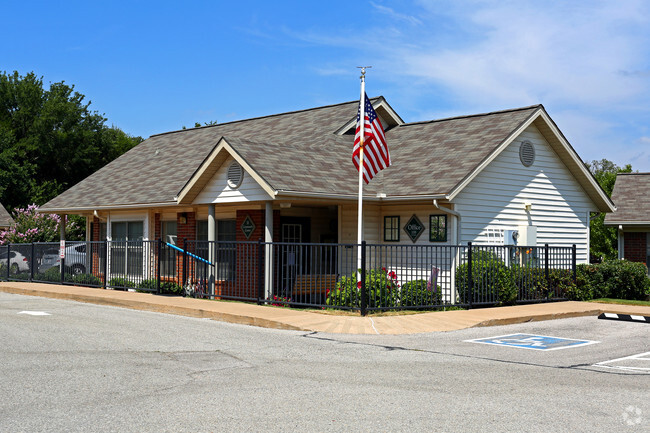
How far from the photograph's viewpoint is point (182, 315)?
16562 mm

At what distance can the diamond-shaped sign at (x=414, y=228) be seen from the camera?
64.0 ft

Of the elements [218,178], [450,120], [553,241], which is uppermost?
[450,120]

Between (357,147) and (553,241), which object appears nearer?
(357,147)

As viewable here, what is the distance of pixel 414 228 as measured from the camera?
1962 centimetres

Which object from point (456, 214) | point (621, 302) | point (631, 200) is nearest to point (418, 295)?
point (456, 214)

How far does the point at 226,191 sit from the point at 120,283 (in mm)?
5337

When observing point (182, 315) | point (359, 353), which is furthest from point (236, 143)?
point (359, 353)

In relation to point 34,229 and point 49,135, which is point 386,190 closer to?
point 34,229

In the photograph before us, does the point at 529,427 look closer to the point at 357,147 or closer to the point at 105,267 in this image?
the point at 357,147

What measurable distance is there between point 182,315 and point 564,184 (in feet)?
41.0

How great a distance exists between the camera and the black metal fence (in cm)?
1647

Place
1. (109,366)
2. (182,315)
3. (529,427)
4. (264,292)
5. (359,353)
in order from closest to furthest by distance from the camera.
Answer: (529,427) < (109,366) < (359,353) < (182,315) < (264,292)

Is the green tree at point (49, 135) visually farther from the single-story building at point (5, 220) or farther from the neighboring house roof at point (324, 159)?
the neighboring house roof at point (324, 159)

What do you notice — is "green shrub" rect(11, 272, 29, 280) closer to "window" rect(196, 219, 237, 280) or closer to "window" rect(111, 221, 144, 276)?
"window" rect(111, 221, 144, 276)
